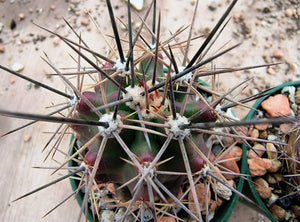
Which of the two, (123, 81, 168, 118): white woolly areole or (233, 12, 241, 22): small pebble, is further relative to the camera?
(233, 12, 241, 22): small pebble

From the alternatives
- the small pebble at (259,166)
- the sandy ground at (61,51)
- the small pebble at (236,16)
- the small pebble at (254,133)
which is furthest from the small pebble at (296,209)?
the small pebble at (236,16)

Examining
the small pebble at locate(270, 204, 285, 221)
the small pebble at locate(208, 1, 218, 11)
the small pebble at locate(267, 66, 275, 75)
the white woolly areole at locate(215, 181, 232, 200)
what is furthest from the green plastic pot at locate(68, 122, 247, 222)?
the small pebble at locate(208, 1, 218, 11)

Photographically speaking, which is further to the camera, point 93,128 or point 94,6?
point 94,6

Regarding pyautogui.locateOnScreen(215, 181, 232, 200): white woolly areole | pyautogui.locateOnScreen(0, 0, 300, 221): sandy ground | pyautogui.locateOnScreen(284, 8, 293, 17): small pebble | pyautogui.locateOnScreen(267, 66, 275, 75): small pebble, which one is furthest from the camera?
pyautogui.locateOnScreen(284, 8, 293, 17): small pebble

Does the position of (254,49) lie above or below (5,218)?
above

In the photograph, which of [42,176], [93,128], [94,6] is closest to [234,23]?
[94,6]

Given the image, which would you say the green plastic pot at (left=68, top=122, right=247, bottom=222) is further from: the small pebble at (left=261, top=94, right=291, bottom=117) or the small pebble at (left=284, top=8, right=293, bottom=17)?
the small pebble at (left=284, top=8, right=293, bottom=17)

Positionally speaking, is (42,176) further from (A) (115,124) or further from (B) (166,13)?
(B) (166,13)

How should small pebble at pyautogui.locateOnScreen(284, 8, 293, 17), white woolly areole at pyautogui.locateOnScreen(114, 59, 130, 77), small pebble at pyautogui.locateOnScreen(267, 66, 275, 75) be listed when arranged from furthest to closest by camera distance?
1. small pebble at pyautogui.locateOnScreen(284, 8, 293, 17)
2. small pebble at pyautogui.locateOnScreen(267, 66, 275, 75)
3. white woolly areole at pyautogui.locateOnScreen(114, 59, 130, 77)

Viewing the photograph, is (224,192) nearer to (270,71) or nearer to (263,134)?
(263,134)
